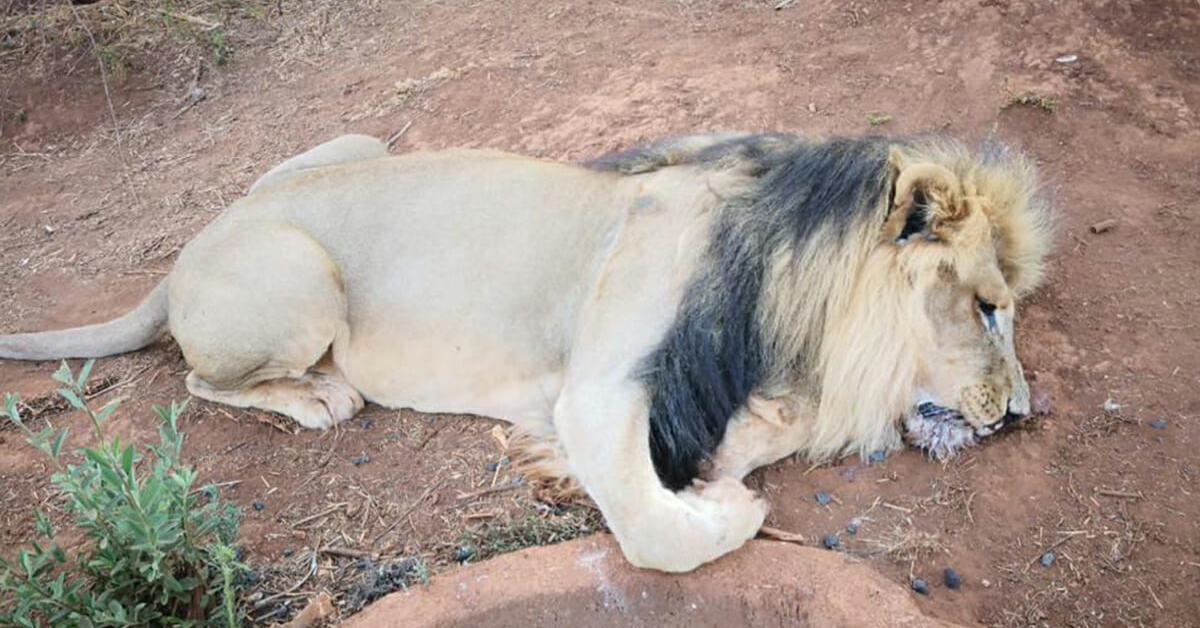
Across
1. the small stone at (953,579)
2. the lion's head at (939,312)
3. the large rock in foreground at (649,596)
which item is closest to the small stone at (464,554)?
the large rock in foreground at (649,596)

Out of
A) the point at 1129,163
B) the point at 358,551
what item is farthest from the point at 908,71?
the point at 358,551

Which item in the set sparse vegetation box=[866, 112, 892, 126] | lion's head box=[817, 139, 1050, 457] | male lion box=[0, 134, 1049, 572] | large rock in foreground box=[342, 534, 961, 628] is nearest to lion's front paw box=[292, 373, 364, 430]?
male lion box=[0, 134, 1049, 572]

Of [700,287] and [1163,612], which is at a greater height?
[700,287]

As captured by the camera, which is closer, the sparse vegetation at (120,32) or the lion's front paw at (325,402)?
the lion's front paw at (325,402)

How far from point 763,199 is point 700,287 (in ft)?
1.10

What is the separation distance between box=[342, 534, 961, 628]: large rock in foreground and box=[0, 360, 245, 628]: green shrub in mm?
486

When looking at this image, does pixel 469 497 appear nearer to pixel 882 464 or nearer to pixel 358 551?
pixel 358 551

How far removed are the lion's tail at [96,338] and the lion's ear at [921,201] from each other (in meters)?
2.79

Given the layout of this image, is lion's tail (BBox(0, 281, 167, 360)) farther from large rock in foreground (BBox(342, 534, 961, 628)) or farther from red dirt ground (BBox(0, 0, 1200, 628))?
large rock in foreground (BBox(342, 534, 961, 628))

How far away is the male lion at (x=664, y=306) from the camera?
2.86 meters

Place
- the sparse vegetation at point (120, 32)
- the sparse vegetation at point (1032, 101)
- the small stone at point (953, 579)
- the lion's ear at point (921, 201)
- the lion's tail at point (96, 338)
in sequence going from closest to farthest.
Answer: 1. the small stone at point (953, 579)
2. the lion's ear at point (921, 201)
3. the lion's tail at point (96, 338)
4. the sparse vegetation at point (1032, 101)
5. the sparse vegetation at point (120, 32)

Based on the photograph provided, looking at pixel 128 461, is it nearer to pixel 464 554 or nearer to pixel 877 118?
pixel 464 554

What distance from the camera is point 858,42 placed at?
16.7 ft

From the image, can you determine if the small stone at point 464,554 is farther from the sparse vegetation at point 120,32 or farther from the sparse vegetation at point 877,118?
the sparse vegetation at point 120,32
